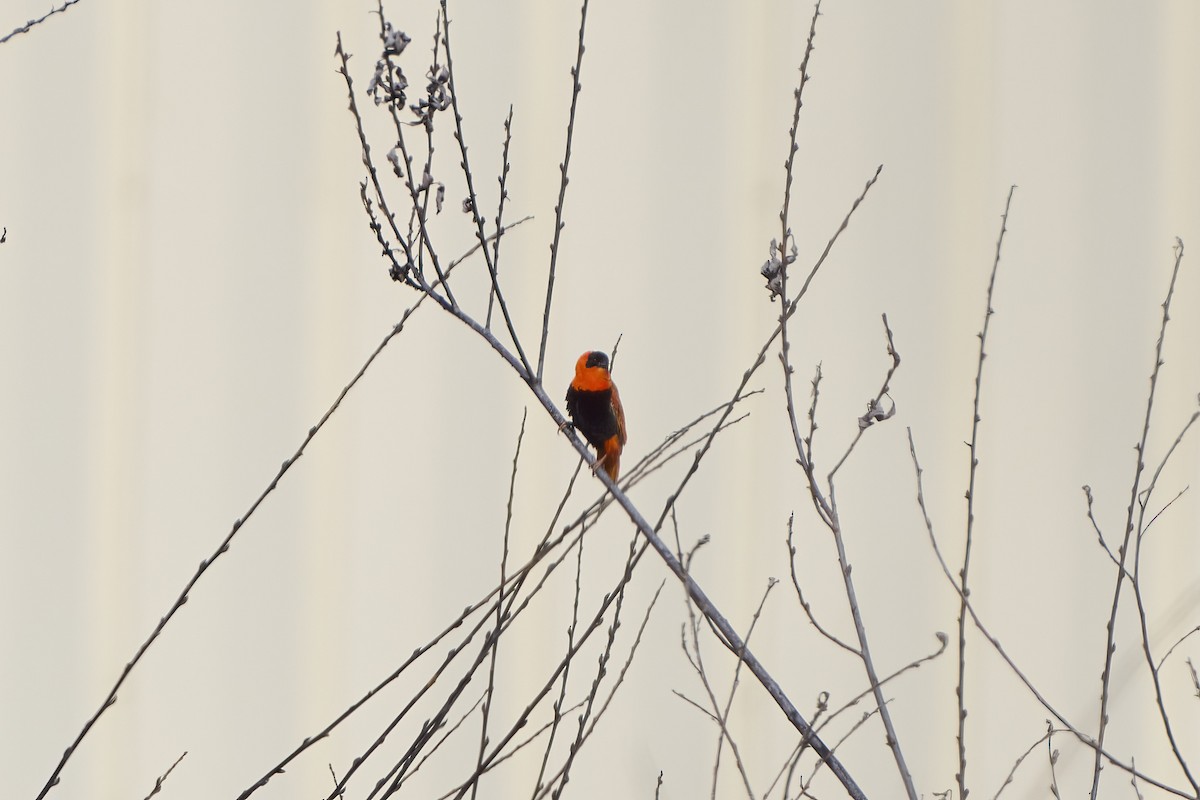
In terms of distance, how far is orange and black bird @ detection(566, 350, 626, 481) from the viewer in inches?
41.3

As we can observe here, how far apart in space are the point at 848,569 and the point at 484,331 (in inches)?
12.5

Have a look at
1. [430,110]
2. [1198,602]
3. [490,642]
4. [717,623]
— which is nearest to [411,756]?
[490,642]

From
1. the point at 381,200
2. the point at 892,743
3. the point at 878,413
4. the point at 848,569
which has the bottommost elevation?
the point at 892,743

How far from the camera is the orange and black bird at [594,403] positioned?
1.05m

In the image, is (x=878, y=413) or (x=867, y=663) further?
(x=878, y=413)

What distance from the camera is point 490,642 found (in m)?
0.55

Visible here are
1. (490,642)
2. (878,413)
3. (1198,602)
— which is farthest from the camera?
(1198,602)

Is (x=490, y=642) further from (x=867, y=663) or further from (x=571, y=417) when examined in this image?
(x=571, y=417)

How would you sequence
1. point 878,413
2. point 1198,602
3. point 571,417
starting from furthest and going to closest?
point 571,417 < point 1198,602 < point 878,413

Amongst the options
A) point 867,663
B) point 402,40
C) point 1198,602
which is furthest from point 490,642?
point 1198,602

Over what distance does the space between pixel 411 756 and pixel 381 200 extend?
15.2 inches

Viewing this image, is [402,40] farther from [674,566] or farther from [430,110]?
[674,566]

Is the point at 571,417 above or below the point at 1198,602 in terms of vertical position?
above

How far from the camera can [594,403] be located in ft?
3.49
